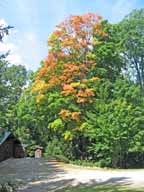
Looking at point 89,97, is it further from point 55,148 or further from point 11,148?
point 11,148

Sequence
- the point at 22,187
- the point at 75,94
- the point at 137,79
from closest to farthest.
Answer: the point at 22,187 → the point at 75,94 → the point at 137,79

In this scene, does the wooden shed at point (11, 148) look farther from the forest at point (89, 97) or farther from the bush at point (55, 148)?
the forest at point (89, 97)

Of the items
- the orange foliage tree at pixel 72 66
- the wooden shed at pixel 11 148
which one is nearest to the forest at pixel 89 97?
the orange foliage tree at pixel 72 66

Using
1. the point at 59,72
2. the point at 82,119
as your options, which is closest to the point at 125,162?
the point at 82,119

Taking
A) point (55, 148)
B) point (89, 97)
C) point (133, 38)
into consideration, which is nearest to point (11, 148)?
point (55, 148)

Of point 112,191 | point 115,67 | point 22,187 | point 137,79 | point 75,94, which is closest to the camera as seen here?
point 112,191

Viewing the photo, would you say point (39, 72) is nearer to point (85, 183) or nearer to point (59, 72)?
→ point (59, 72)

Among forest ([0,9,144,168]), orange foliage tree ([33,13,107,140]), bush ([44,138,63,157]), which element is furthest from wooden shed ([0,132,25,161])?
orange foliage tree ([33,13,107,140])

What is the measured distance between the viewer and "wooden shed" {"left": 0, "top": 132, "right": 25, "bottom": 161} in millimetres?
37031

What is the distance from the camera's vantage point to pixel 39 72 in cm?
3175

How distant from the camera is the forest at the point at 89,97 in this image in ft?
90.8

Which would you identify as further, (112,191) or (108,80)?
(108,80)

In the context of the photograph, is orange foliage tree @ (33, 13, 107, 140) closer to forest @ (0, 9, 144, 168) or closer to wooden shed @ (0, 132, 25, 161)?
forest @ (0, 9, 144, 168)

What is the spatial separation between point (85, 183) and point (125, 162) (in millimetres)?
12084
